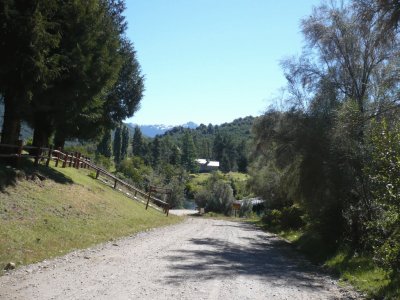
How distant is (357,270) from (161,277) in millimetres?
6426

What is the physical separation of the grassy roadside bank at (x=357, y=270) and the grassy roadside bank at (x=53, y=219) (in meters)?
8.16

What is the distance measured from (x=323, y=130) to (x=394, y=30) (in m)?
8.21

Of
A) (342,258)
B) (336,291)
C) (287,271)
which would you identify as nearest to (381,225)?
(336,291)

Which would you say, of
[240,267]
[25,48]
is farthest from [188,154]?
[240,267]

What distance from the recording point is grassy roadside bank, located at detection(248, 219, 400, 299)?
1057 cm

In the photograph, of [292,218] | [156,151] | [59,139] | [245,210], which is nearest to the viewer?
[59,139]

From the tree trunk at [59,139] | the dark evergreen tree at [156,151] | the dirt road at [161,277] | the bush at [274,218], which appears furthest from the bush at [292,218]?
the dark evergreen tree at [156,151]

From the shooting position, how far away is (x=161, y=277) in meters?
10.4

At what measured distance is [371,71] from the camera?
20.5m

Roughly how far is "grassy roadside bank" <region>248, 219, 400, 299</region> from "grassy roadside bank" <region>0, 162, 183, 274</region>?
8.16 meters

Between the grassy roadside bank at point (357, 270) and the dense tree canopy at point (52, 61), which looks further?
the dense tree canopy at point (52, 61)

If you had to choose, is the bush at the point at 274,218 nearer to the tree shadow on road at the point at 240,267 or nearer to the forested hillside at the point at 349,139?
the forested hillside at the point at 349,139

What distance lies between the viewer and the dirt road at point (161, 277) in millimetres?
8539

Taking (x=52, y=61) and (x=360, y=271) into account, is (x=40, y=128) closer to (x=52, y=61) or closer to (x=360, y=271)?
(x=52, y=61)
